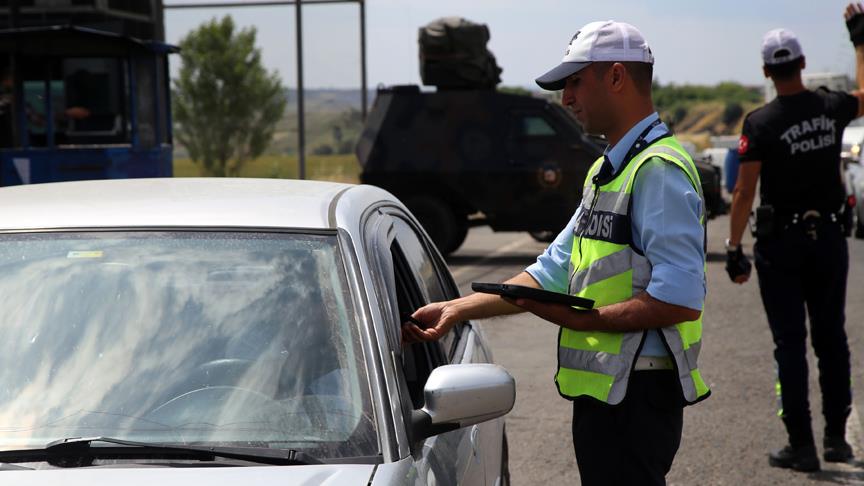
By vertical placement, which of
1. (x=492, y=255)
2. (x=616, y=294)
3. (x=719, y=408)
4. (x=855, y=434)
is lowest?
(x=492, y=255)

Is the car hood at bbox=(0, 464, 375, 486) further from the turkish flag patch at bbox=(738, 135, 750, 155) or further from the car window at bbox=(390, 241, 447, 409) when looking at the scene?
the turkish flag patch at bbox=(738, 135, 750, 155)

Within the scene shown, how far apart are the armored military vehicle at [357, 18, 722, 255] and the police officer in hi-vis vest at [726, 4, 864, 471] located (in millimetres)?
10947

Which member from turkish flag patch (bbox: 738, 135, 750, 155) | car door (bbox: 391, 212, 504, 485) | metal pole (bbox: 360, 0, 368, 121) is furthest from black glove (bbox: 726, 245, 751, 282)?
metal pole (bbox: 360, 0, 368, 121)

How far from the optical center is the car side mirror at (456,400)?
2.82 m

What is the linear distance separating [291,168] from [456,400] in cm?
3711

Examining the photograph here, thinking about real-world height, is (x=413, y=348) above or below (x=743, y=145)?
below

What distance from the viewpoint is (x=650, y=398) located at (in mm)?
3082

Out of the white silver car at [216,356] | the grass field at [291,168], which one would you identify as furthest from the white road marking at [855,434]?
the grass field at [291,168]

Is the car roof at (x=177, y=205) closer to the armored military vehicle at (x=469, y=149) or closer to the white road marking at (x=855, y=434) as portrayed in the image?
the white road marking at (x=855, y=434)

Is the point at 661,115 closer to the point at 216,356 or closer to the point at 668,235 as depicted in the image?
the point at 668,235

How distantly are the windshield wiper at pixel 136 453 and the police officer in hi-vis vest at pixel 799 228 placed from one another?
3.57m

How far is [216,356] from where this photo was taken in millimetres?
2955

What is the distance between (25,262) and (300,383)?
0.82m

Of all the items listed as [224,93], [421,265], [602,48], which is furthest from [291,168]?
[602,48]
